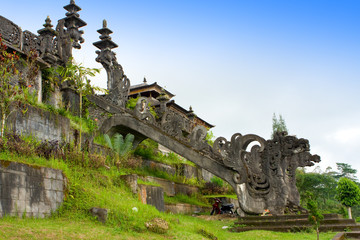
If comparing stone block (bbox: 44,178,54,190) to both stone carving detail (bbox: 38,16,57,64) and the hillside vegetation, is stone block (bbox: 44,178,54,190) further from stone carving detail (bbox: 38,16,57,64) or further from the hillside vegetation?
stone carving detail (bbox: 38,16,57,64)

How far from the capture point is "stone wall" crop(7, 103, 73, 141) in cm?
1072

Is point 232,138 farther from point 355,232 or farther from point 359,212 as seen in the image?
point 359,212

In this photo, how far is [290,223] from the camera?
1201 cm

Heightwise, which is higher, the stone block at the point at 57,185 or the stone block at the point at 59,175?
the stone block at the point at 59,175

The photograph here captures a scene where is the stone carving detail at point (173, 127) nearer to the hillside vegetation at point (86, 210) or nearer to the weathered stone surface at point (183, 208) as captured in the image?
the weathered stone surface at point (183, 208)

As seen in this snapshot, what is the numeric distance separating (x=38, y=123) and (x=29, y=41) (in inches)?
175

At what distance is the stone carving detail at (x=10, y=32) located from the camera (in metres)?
13.3

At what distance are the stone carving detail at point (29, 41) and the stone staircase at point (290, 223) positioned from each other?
30.7 feet

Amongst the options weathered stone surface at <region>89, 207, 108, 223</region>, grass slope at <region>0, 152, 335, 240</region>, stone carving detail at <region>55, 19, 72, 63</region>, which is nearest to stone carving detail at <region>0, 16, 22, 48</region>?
stone carving detail at <region>55, 19, 72, 63</region>

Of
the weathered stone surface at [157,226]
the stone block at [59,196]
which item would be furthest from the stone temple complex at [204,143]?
the stone block at [59,196]

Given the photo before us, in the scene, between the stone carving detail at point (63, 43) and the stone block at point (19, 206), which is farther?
the stone carving detail at point (63, 43)

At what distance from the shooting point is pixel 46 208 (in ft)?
28.3

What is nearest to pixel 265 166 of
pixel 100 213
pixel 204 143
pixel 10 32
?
pixel 204 143

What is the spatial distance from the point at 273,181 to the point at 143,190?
4892 mm
